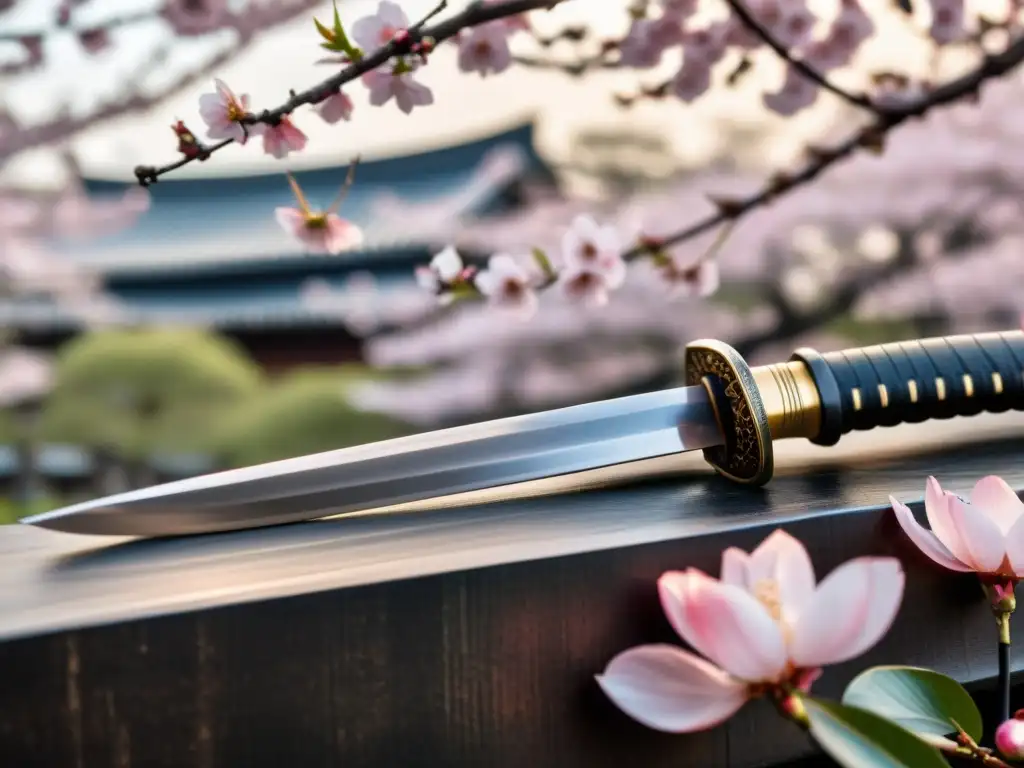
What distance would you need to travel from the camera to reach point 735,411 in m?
0.47

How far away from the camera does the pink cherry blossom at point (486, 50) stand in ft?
2.89

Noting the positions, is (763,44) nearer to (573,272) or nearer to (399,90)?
(573,272)

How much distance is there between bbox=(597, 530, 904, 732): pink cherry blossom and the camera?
24cm

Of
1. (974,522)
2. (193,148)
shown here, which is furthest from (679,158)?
(974,522)

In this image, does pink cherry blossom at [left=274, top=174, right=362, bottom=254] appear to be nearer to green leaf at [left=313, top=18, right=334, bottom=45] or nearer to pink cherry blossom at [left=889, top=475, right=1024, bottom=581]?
green leaf at [left=313, top=18, right=334, bottom=45]

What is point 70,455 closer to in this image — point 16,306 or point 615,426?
point 16,306

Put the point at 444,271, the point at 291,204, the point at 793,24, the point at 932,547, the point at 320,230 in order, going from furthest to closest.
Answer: the point at 291,204, the point at 793,24, the point at 444,271, the point at 320,230, the point at 932,547

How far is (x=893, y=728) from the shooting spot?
24 centimetres

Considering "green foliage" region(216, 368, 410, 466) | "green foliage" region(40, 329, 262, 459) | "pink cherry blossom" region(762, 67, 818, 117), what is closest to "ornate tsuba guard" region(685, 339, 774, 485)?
"pink cherry blossom" region(762, 67, 818, 117)

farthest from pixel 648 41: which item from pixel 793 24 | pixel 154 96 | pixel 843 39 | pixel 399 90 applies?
pixel 154 96

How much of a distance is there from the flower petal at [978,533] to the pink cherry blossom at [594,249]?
705 millimetres

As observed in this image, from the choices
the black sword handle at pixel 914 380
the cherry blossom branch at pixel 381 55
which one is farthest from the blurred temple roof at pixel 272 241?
the black sword handle at pixel 914 380

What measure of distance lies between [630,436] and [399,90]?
360 millimetres

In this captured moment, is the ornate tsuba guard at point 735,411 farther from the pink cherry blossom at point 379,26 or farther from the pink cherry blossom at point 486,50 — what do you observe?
the pink cherry blossom at point 486,50
